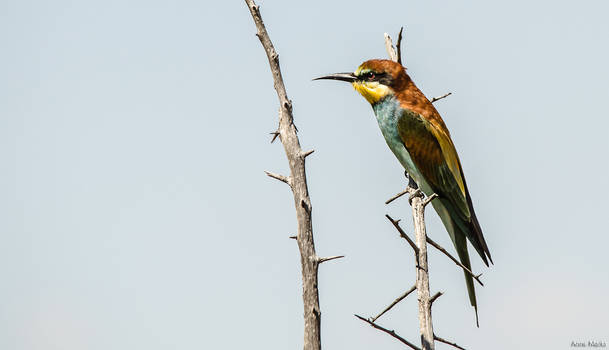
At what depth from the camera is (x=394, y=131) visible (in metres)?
5.84

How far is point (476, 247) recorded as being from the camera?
558 cm

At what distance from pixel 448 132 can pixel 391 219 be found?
8.85 feet

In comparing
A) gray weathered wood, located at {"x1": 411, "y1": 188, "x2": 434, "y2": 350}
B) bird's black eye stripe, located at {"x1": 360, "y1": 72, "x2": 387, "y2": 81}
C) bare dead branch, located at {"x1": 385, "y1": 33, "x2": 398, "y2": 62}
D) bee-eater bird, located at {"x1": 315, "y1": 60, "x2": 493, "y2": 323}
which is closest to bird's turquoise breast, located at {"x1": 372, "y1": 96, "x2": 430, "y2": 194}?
bee-eater bird, located at {"x1": 315, "y1": 60, "x2": 493, "y2": 323}

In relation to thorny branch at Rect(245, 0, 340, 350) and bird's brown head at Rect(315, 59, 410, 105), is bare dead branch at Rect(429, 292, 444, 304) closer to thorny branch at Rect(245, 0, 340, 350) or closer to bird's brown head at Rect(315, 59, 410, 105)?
thorny branch at Rect(245, 0, 340, 350)

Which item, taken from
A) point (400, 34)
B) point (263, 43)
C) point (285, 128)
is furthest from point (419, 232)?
point (400, 34)

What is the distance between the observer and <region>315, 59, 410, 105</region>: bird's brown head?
18.7 feet

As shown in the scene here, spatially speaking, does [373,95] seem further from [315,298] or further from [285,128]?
[315,298]

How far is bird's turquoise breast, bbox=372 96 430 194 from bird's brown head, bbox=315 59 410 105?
0.24 feet

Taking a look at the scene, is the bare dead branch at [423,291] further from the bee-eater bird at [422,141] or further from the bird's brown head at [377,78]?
the bird's brown head at [377,78]

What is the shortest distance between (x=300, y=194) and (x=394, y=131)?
213cm

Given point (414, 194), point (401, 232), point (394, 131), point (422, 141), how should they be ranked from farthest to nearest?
point (394, 131)
point (422, 141)
point (414, 194)
point (401, 232)

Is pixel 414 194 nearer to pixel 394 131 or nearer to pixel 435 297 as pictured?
pixel 394 131

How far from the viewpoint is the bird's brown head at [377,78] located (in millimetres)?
5691

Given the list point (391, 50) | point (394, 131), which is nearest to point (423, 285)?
point (394, 131)
